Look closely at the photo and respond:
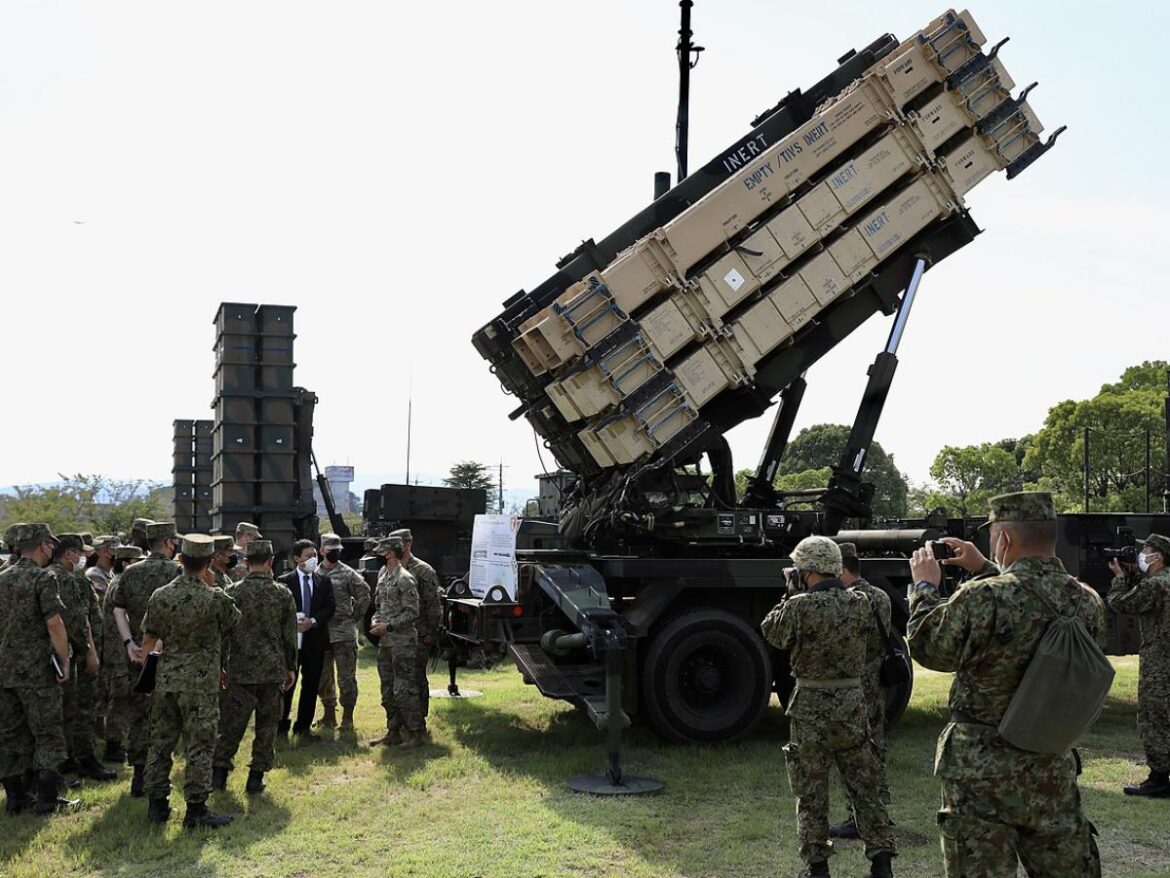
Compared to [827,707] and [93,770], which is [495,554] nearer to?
[93,770]

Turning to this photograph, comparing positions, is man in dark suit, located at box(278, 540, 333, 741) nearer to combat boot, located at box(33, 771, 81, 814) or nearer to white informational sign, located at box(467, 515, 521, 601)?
white informational sign, located at box(467, 515, 521, 601)

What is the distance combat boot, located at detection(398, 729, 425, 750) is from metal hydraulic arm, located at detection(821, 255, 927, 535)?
3770 millimetres

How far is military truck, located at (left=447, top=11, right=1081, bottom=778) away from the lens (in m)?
8.33

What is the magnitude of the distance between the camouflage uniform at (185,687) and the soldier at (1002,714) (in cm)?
415

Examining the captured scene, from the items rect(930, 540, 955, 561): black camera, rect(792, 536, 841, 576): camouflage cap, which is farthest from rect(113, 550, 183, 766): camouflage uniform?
rect(930, 540, 955, 561): black camera

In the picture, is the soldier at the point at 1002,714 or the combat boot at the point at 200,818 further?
the combat boot at the point at 200,818

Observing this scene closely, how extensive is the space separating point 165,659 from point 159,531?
4.60 feet

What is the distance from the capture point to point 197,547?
21.2ft

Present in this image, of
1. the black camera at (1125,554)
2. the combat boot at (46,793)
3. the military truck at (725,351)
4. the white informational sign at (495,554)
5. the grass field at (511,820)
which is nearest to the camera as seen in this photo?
the grass field at (511,820)

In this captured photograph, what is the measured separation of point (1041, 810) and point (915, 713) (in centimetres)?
638

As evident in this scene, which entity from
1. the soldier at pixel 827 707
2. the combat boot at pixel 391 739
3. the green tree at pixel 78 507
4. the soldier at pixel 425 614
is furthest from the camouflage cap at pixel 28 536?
the green tree at pixel 78 507

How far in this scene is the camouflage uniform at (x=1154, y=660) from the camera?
6961 millimetres

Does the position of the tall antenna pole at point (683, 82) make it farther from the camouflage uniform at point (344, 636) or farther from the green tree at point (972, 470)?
the green tree at point (972, 470)

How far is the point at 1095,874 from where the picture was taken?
144 inches
